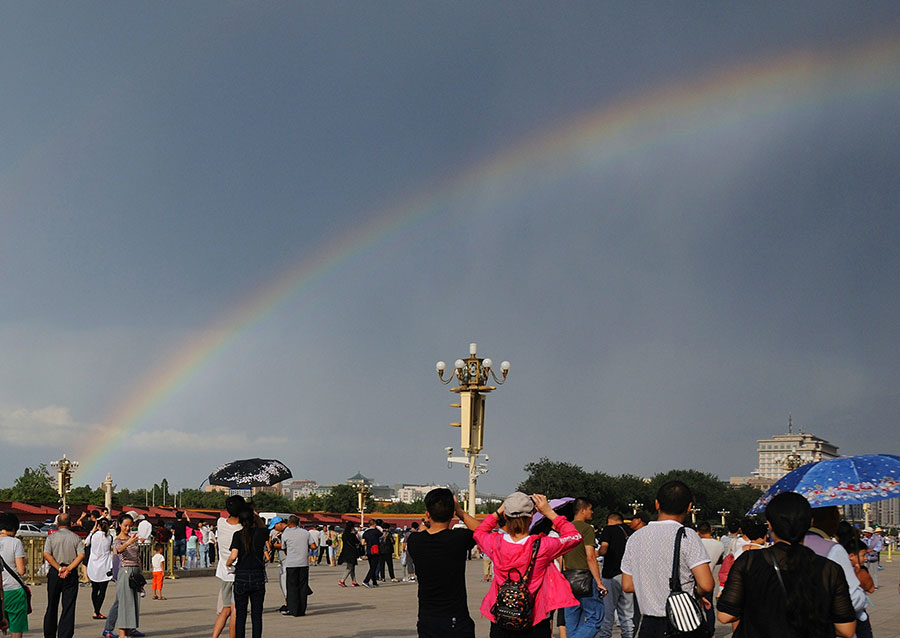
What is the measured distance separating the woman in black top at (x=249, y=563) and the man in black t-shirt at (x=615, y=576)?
395cm

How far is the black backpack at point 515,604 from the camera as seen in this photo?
19.5 feet

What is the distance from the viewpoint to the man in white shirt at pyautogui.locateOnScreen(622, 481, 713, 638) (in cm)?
628

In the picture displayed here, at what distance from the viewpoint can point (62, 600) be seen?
1219 centimetres

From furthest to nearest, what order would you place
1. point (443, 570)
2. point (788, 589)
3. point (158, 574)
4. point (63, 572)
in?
point (158, 574) → point (63, 572) → point (443, 570) → point (788, 589)

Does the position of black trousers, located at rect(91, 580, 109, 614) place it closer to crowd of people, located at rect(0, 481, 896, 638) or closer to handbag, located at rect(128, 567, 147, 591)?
handbag, located at rect(128, 567, 147, 591)

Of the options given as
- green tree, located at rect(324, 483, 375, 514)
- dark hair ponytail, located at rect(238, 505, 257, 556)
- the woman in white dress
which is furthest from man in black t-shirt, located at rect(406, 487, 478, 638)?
green tree, located at rect(324, 483, 375, 514)

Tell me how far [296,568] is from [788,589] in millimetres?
13990

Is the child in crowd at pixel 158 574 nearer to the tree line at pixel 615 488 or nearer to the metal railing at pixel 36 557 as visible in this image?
the metal railing at pixel 36 557

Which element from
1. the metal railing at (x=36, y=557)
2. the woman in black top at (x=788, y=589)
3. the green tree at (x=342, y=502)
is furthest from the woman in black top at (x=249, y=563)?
the green tree at (x=342, y=502)

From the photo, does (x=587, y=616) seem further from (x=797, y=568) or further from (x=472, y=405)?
(x=472, y=405)

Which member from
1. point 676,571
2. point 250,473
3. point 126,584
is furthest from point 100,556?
point 676,571

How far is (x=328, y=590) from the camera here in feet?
82.8

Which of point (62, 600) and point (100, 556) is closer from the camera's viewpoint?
point (62, 600)

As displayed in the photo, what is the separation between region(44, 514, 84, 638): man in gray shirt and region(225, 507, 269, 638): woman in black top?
223cm
